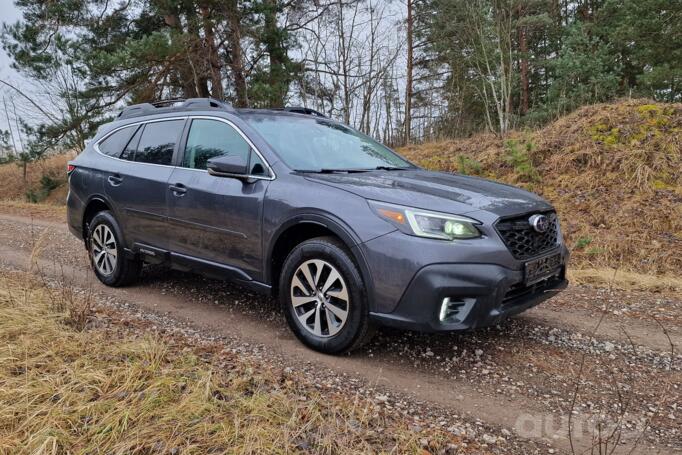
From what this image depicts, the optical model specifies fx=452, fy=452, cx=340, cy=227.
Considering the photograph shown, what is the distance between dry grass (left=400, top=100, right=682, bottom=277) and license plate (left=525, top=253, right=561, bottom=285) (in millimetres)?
3377

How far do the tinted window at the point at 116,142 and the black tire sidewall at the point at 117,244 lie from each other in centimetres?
66

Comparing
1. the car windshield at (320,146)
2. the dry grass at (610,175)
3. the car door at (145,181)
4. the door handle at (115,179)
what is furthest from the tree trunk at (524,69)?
the door handle at (115,179)

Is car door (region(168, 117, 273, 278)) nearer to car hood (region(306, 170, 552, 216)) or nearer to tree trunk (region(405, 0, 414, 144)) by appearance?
car hood (region(306, 170, 552, 216))

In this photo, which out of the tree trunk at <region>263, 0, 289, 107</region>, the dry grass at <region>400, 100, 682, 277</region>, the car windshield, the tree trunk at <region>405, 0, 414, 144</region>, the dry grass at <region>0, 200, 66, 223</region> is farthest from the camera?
the tree trunk at <region>405, 0, 414, 144</region>

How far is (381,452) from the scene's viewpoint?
Answer: 201 centimetres

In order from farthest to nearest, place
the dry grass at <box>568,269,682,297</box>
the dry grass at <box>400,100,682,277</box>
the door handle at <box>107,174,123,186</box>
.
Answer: the dry grass at <box>400,100,682,277</box>
the dry grass at <box>568,269,682,297</box>
the door handle at <box>107,174,123,186</box>

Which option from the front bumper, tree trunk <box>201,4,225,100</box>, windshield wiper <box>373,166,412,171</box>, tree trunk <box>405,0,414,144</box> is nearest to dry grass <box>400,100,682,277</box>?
windshield wiper <box>373,166,412,171</box>

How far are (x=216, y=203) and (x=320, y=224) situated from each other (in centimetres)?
104

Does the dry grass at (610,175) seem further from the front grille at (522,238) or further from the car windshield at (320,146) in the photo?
the car windshield at (320,146)

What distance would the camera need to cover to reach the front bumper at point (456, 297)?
8.73 ft

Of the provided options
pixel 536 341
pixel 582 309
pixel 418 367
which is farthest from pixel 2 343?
pixel 582 309

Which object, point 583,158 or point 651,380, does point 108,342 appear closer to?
point 651,380

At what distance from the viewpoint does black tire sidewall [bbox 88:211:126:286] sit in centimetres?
459

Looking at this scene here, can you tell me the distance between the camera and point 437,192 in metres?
3.06
